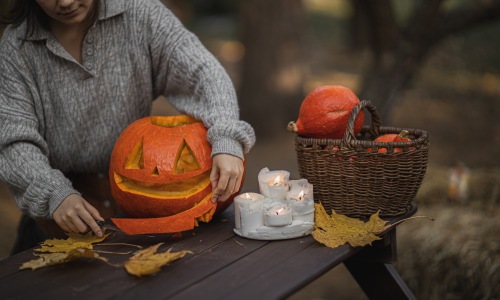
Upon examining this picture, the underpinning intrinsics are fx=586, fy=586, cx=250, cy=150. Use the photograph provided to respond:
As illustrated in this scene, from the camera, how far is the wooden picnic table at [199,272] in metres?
1.39

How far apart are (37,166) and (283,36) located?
472 cm

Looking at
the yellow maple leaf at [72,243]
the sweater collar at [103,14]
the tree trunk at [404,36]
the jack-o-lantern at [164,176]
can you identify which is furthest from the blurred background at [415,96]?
the sweater collar at [103,14]

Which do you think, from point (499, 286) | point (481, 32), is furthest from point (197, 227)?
point (481, 32)

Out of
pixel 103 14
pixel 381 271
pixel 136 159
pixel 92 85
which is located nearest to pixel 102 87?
pixel 92 85

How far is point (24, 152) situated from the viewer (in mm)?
1813

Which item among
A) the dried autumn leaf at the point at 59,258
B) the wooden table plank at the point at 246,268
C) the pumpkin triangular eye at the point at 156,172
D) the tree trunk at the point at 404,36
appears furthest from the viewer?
Answer: the tree trunk at the point at 404,36

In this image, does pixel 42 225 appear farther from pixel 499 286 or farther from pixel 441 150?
pixel 441 150

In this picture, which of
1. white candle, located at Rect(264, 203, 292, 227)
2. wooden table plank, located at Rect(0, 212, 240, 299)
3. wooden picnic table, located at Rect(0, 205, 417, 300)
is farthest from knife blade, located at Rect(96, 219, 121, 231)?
white candle, located at Rect(264, 203, 292, 227)

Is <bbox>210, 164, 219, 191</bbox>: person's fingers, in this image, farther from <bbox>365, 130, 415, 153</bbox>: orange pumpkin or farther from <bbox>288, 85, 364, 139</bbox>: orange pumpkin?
<bbox>365, 130, 415, 153</bbox>: orange pumpkin

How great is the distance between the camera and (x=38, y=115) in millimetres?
2000

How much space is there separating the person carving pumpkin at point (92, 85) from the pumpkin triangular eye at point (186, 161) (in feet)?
0.27

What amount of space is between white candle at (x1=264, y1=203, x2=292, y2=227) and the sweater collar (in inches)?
35.2

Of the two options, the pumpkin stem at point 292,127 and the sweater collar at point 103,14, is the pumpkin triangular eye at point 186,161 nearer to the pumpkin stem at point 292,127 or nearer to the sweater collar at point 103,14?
the pumpkin stem at point 292,127

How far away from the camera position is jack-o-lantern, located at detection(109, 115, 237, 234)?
5.74 ft
